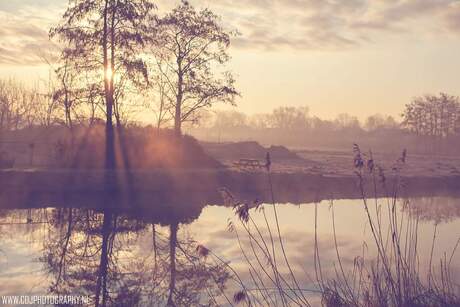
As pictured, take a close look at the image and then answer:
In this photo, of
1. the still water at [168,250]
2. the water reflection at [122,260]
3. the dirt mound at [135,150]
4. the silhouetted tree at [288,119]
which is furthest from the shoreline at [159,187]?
the silhouetted tree at [288,119]

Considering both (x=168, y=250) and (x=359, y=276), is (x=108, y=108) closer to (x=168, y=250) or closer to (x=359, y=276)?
(x=168, y=250)

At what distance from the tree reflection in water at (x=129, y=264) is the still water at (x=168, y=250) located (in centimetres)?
2

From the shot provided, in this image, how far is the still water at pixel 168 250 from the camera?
29.4ft

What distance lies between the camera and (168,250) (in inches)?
495

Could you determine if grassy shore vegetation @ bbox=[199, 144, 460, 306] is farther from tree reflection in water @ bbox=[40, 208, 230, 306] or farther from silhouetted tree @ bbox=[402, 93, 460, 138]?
silhouetted tree @ bbox=[402, 93, 460, 138]

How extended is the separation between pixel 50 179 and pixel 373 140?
121 meters

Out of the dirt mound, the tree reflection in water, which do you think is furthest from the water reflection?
the dirt mound

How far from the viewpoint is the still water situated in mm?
8969

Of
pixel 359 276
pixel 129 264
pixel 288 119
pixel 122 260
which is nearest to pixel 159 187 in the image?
pixel 122 260

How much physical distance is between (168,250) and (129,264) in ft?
5.51

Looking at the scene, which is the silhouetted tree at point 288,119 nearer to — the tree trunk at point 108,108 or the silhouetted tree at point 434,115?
the silhouetted tree at point 434,115

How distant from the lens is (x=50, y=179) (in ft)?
75.6

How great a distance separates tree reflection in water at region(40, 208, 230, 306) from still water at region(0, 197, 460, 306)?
2cm

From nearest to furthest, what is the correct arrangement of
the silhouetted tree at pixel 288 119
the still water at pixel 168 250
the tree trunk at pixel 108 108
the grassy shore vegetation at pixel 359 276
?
1. the grassy shore vegetation at pixel 359 276
2. the still water at pixel 168 250
3. the tree trunk at pixel 108 108
4. the silhouetted tree at pixel 288 119
